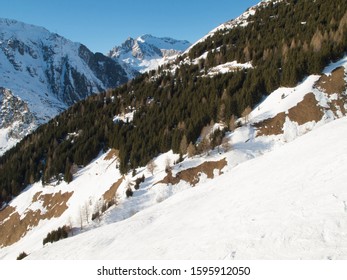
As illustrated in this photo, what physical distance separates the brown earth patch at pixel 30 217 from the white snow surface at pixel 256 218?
4758cm

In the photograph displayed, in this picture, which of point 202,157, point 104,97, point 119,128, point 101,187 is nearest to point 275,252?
point 202,157

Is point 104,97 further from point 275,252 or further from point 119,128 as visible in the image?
point 275,252

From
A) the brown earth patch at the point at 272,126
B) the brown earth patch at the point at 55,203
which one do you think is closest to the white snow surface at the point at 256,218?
the brown earth patch at the point at 272,126

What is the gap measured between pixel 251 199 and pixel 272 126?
38.7 meters

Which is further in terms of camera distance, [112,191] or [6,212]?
[6,212]

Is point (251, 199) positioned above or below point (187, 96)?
below

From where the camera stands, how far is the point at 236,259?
1602cm

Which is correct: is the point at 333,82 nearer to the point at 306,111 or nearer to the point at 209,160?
the point at 306,111

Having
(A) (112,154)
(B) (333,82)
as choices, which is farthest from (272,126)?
(A) (112,154)

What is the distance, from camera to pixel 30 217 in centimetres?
7906

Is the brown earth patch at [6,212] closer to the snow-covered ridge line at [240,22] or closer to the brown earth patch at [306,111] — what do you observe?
the brown earth patch at [306,111]

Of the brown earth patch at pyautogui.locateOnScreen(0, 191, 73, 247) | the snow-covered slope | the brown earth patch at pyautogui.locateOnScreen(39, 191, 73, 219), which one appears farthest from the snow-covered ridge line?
the brown earth patch at pyautogui.locateOnScreen(0, 191, 73, 247)

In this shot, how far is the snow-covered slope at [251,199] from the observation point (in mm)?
17125

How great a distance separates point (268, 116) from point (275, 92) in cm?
1148
